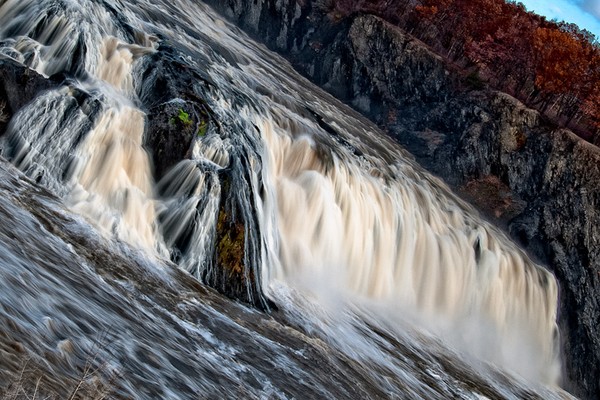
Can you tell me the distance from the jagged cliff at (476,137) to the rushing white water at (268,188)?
265 centimetres

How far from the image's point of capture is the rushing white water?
40.3 ft

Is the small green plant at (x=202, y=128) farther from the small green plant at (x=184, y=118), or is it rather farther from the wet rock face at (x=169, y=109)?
the small green plant at (x=184, y=118)

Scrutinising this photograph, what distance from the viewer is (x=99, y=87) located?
14.1 metres

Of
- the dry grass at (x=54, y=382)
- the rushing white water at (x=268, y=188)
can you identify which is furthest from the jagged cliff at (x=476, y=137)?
the dry grass at (x=54, y=382)

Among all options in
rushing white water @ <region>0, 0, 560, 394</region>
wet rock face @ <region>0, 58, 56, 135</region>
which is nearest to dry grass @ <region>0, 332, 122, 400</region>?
rushing white water @ <region>0, 0, 560, 394</region>

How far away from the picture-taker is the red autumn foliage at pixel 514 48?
41.7 metres

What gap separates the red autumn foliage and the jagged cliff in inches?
105

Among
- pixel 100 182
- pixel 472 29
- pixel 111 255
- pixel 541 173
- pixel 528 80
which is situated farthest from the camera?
pixel 472 29

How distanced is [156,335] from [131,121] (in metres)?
6.57

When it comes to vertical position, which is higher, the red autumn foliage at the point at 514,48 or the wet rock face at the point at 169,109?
the red autumn foliage at the point at 514,48

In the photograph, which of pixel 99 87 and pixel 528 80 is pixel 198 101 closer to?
pixel 99 87

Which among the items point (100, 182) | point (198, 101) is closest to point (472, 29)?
point (198, 101)

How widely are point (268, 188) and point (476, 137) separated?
21.5m

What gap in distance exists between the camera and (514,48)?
45.4 meters
